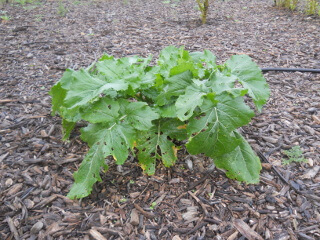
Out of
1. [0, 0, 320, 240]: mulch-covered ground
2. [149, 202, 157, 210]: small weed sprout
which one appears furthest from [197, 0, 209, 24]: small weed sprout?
[149, 202, 157, 210]: small weed sprout

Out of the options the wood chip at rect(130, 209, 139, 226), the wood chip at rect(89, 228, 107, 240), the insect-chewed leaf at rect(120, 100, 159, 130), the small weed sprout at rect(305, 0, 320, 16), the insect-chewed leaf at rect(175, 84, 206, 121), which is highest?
the insect-chewed leaf at rect(175, 84, 206, 121)

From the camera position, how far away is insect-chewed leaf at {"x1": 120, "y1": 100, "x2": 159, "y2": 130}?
2004 millimetres

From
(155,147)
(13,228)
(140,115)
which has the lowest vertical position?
(13,228)

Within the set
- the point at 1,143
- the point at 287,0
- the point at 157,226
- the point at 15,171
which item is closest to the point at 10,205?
the point at 15,171

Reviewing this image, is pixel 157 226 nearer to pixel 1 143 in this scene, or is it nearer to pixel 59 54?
pixel 1 143

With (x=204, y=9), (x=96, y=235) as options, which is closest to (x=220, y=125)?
(x=96, y=235)

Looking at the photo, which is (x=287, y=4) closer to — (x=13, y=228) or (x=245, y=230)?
(x=245, y=230)

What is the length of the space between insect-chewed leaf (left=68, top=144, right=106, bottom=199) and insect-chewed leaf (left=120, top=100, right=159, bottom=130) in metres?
0.31

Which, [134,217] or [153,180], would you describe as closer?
[134,217]

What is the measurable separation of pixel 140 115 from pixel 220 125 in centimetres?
61

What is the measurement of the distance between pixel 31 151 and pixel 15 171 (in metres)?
0.26

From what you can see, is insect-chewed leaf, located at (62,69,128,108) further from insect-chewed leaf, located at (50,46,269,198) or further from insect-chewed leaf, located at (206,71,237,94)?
insect-chewed leaf, located at (206,71,237,94)

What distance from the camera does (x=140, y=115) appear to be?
204 centimetres

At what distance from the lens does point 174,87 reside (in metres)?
2.09
